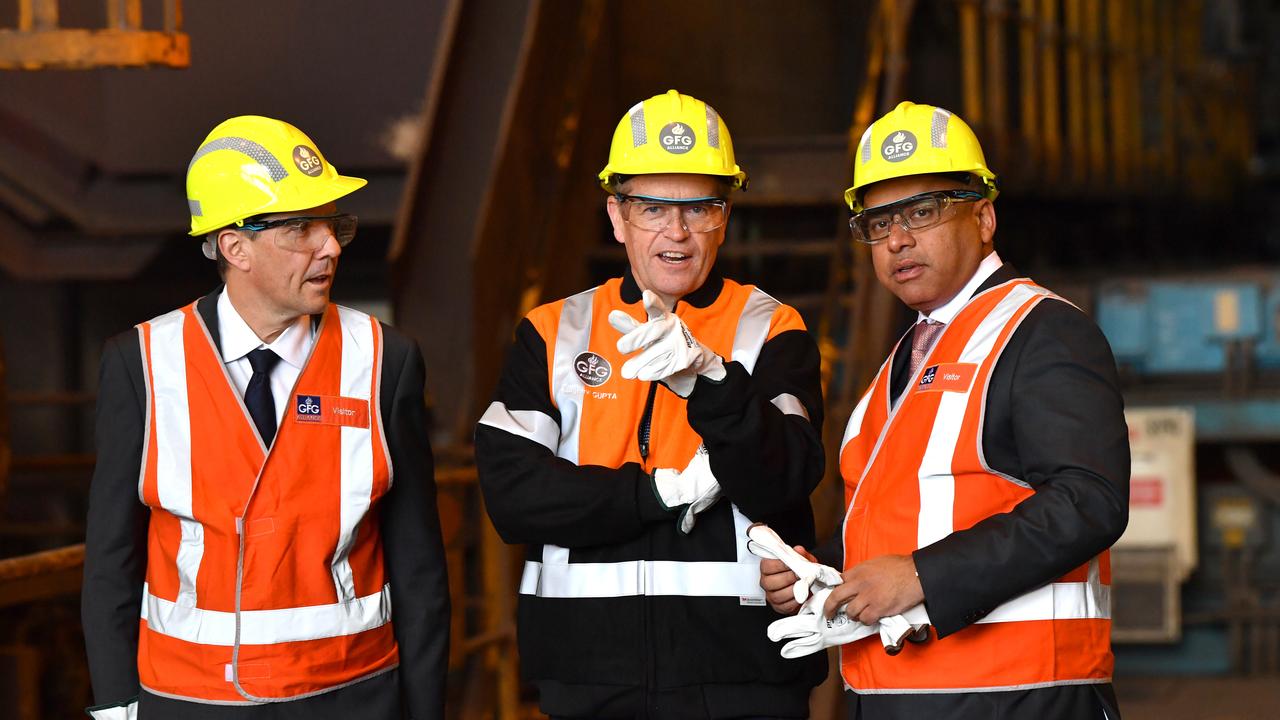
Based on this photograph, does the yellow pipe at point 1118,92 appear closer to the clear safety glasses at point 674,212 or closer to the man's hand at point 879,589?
the clear safety glasses at point 674,212

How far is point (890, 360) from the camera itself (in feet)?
9.45

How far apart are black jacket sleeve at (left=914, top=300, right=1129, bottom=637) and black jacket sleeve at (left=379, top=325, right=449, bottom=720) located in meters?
1.01

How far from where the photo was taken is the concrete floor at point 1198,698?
7262mm

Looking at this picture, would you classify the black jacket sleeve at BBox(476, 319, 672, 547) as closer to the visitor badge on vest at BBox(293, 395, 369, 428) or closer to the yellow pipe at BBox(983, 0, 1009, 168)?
the visitor badge on vest at BBox(293, 395, 369, 428)

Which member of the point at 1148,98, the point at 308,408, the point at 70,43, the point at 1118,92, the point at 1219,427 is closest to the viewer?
the point at 308,408

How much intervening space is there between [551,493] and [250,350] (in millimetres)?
647

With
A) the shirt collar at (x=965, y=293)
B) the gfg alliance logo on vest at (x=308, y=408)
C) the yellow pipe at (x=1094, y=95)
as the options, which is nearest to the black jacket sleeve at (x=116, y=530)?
the gfg alliance logo on vest at (x=308, y=408)

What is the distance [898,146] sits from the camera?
9.00ft

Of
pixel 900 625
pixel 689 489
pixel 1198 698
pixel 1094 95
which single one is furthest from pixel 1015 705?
pixel 1094 95

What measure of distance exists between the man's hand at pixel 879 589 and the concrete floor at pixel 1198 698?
5341 millimetres

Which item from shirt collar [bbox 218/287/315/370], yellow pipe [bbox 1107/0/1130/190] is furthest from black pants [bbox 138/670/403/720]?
yellow pipe [bbox 1107/0/1130/190]

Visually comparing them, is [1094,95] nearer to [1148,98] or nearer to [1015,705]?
[1148,98]

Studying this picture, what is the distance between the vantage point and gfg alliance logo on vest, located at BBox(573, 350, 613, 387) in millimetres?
2842

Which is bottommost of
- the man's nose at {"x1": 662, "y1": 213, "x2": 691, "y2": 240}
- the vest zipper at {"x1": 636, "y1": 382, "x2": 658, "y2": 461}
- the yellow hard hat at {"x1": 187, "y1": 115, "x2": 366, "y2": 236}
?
the vest zipper at {"x1": 636, "y1": 382, "x2": 658, "y2": 461}
